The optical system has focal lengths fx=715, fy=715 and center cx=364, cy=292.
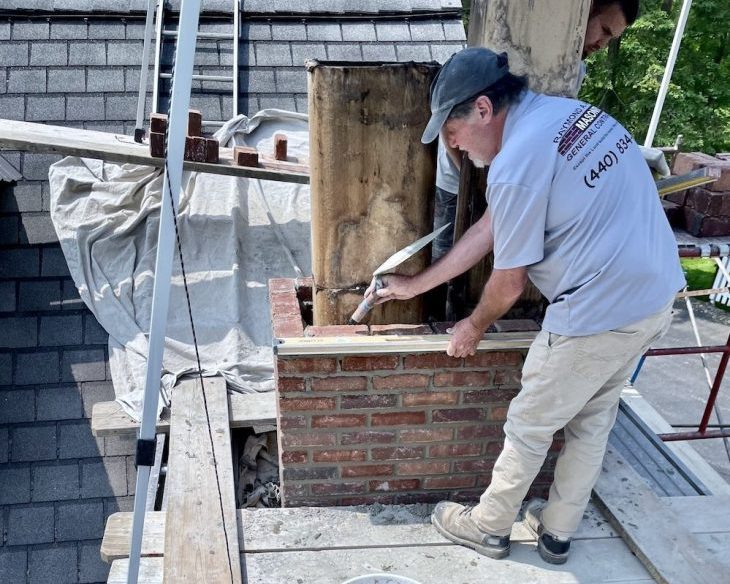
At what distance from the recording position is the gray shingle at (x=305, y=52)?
519 cm

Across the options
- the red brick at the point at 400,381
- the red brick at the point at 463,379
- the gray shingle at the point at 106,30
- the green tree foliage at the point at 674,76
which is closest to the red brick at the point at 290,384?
the red brick at the point at 400,381

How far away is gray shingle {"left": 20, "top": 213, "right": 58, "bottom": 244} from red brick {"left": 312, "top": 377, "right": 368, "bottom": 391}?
2.59 meters

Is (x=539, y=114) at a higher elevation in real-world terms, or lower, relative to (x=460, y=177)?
higher

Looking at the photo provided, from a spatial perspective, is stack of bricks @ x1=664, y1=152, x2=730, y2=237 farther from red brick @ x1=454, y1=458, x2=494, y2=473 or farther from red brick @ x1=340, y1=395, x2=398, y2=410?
red brick @ x1=340, y1=395, x2=398, y2=410

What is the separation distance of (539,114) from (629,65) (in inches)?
584

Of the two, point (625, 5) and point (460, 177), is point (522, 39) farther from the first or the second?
point (625, 5)

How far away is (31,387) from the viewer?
3879 mm

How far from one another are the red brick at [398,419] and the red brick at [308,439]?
6.5 inches

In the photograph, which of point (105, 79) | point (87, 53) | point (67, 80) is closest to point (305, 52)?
point (105, 79)

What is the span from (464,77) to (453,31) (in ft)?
12.2

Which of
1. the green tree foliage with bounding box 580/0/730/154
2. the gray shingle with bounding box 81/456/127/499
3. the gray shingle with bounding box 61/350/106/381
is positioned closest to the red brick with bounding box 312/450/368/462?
the gray shingle with bounding box 81/456/127/499

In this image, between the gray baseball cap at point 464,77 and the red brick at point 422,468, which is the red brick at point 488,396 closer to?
the red brick at point 422,468

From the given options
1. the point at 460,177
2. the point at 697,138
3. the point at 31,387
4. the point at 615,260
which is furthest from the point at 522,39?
the point at 697,138

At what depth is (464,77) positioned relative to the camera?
2.03 metres
